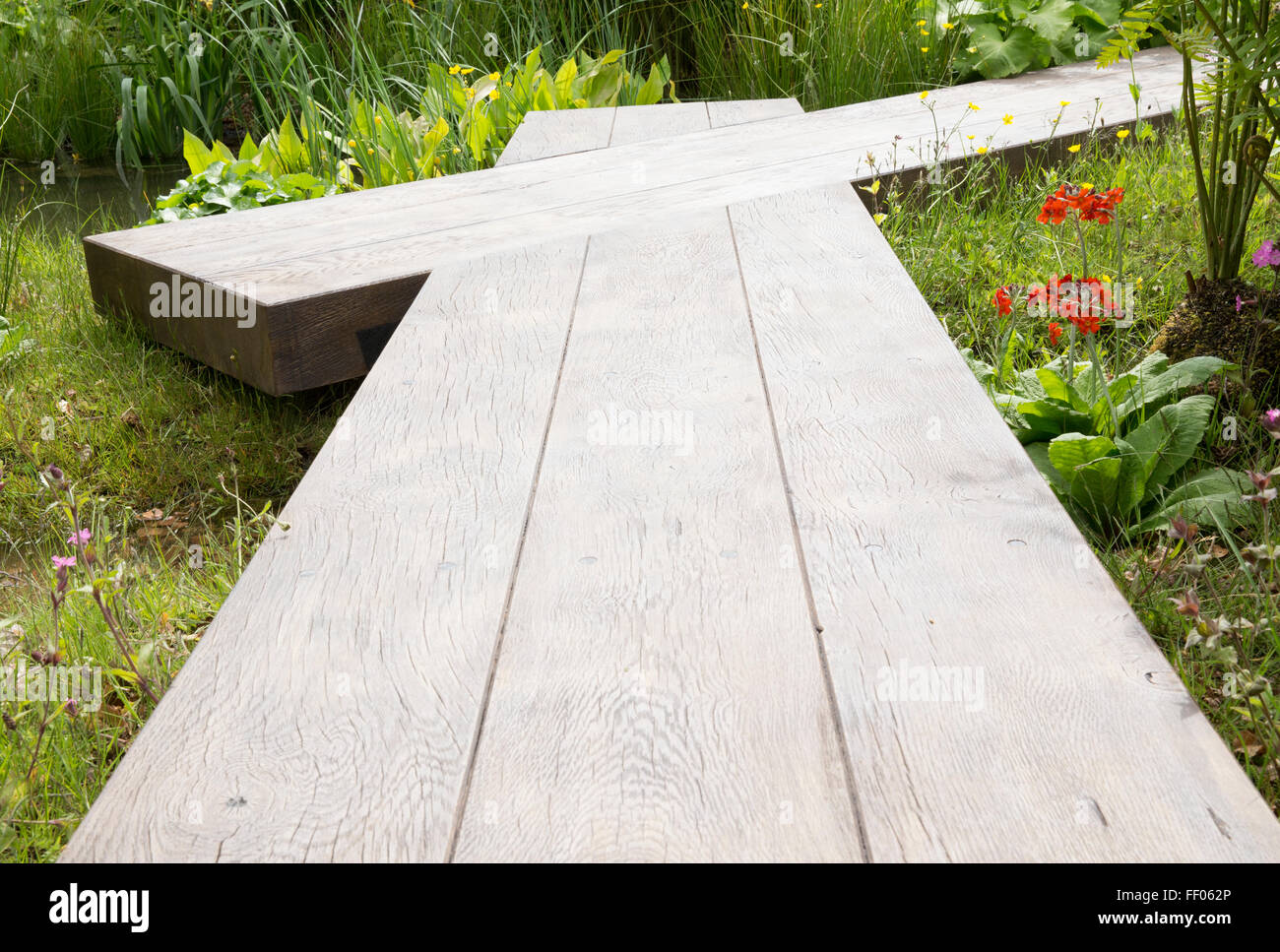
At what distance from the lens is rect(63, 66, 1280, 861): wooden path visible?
2.88 feet

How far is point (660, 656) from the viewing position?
3.52ft

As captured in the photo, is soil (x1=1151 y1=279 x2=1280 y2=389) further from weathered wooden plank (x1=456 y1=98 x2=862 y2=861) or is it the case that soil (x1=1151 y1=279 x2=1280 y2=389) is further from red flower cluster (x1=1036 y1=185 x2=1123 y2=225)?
weathered wooden plank (x1=456 y1=98 x2=862 y2=861)

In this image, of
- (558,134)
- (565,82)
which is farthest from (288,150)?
(565,82)

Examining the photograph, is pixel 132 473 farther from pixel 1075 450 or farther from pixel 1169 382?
pixel 1169 382

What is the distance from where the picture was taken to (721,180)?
2902mm

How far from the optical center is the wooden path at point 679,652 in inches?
34.6

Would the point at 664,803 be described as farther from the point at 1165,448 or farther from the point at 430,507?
the point at 1165,448

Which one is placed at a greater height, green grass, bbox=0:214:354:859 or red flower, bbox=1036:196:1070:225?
red flower, bbox=1036:196:1070:225

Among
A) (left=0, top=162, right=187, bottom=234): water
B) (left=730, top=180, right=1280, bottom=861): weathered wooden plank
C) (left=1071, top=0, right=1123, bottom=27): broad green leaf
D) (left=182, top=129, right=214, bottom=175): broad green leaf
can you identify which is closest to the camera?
(left=730, top=180, right=1280, bottom=861): weathered wooden plank

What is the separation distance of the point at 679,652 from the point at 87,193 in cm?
533

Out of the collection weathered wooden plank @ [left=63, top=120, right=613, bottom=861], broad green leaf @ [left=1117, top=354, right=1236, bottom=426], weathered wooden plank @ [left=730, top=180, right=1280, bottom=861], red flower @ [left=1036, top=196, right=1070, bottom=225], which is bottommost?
broad green leaf @ [left=1117, top=354, right=1236, bottom=426]

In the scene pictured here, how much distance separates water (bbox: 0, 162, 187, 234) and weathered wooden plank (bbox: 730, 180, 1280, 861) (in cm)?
402

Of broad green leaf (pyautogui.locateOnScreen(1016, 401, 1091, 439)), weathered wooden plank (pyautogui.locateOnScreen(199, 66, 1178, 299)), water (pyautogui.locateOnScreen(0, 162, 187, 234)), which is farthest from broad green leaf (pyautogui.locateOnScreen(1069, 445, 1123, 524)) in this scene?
water (pyautogui.locateOnScreen(0, 162, 187, 234))

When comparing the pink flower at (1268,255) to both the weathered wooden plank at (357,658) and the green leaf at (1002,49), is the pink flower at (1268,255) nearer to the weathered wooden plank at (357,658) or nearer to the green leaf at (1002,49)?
the weathered wooden plank at (357,658)
